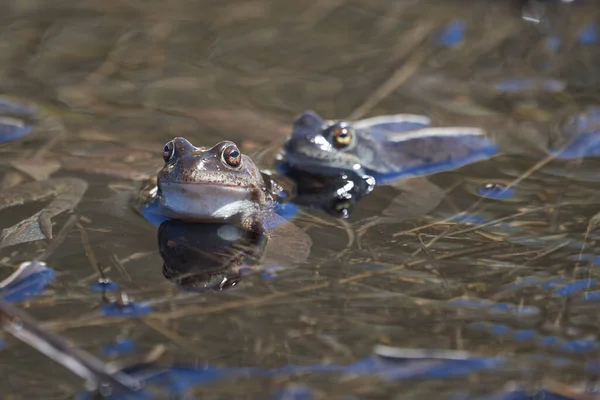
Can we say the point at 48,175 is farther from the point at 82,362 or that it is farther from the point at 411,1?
the point at 411,1

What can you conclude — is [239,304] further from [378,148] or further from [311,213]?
[378,148]

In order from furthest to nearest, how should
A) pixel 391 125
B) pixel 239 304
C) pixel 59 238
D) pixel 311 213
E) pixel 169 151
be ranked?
pixel 391 125
pixel 311 213
pixel 169 151
pixel 59 238
pixel 239 304

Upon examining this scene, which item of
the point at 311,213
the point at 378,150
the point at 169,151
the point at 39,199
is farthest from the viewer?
the point at 378,150

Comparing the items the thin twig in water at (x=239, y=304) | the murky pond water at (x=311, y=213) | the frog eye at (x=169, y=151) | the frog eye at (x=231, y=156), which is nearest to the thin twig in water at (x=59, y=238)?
the murky pond water at (x=311, y=213)

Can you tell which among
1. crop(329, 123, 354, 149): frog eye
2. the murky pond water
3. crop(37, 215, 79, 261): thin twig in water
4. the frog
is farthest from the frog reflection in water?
crop(37, 215, 79, 261): thin twig in water

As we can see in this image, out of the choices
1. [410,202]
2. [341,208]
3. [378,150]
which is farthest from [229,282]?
[378,150]

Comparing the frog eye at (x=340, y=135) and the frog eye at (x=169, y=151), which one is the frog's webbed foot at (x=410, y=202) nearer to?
the frog eye at (x=340, y=135)

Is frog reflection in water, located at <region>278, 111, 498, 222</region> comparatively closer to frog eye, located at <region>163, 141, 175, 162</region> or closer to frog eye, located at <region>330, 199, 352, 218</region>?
frog eye, located at <region>330, 199, 352, 218</region>

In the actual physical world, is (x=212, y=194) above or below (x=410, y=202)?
above
